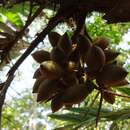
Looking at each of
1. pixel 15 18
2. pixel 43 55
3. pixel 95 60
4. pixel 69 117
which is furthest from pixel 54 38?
pixel 15 18

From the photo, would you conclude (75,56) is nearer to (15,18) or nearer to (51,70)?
(51,70)

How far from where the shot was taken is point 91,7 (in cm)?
114

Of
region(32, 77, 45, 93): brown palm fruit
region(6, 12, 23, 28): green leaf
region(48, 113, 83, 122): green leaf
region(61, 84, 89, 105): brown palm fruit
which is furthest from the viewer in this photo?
region(6, 12, 23, 28): green leaf

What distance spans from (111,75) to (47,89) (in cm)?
16

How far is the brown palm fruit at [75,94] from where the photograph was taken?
0.98 meters

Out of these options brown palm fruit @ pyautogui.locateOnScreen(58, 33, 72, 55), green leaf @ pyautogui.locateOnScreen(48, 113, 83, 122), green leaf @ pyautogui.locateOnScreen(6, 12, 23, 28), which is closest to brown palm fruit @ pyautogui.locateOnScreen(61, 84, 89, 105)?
brown palm fruit @ pyautogui.locateOnScreen(58, 33, 72, 55)

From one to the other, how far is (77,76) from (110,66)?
8 centimetres

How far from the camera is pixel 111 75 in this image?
39.3 inches

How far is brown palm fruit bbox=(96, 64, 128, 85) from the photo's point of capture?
100 centimetres

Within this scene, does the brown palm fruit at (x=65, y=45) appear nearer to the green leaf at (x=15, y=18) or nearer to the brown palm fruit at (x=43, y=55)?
the brown palm fruit at (x=43, y=55)

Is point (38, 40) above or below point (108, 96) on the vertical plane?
above

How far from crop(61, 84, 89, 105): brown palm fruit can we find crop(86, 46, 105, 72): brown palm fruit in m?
0.05

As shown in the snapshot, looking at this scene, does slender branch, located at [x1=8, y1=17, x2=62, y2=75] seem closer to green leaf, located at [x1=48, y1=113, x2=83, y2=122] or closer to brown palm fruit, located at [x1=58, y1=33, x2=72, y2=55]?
brown palm fruit, located at [x1=58, y1=33, x2=72, y2=55]

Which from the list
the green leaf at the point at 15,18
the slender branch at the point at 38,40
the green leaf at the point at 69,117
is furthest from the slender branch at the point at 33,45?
the green leaf at the point at 15,18
